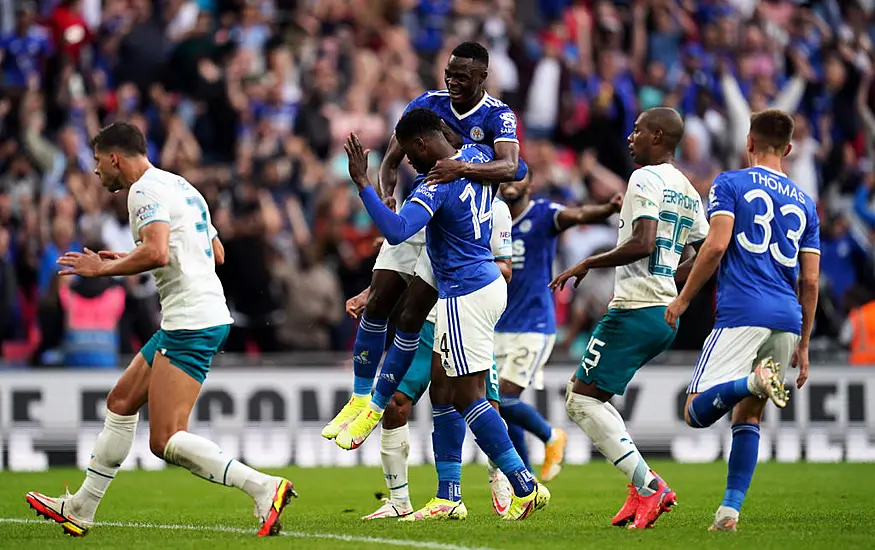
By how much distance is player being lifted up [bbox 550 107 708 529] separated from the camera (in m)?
9.83

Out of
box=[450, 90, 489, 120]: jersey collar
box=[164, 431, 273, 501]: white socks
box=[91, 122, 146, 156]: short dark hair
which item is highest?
box=[450, 90, 489, 120]: jersey collar

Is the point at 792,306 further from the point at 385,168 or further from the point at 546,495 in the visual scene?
the point at 385,168

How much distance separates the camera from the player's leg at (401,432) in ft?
35.3

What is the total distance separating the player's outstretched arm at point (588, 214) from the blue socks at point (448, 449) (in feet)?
7.42

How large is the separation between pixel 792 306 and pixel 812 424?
874cm

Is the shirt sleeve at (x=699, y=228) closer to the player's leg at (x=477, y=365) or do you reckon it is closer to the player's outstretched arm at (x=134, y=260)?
the player's leg at (x=477, y=365)

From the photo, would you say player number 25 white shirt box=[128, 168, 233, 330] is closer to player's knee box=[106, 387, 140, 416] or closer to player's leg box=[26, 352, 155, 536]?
player's leg box=[26, 352, 155, 536]

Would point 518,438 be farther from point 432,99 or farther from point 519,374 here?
point 432,99

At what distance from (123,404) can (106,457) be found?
394 millimetres

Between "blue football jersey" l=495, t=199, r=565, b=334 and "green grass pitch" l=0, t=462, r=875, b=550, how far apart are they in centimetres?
162

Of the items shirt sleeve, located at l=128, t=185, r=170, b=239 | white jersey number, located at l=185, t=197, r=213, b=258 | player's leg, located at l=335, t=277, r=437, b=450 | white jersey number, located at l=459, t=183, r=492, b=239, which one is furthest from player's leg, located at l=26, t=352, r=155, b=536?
white jersey number, located at l=459, t=183, r=492, b=239

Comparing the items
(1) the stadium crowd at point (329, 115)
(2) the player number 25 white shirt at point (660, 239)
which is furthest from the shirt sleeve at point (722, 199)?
(1) the stadium crowd at point (329, 115)

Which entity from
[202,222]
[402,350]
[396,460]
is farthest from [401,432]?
[202,222]

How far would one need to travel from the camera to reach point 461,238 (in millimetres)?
9789
